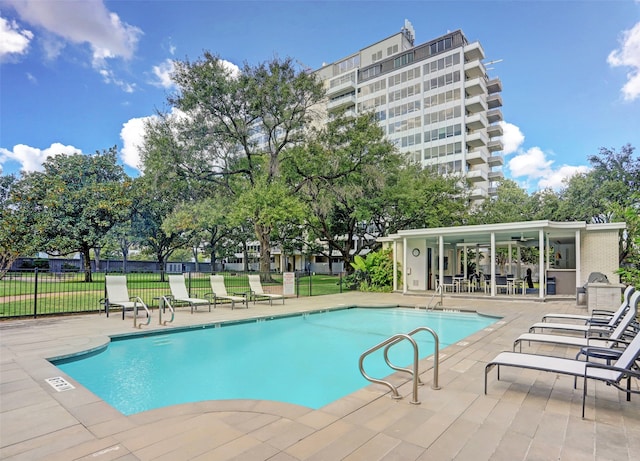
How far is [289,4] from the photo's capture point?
1827 cm

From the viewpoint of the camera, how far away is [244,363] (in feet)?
23.0

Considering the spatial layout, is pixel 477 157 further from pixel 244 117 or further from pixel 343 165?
pixel 244 117

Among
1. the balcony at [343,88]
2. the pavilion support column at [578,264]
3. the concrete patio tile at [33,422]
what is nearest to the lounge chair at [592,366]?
the concrete patio tile at [33,422]

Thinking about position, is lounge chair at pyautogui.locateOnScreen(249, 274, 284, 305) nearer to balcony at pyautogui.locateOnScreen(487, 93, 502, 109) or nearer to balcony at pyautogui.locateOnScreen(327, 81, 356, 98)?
balcony at pyautogui.locateOnScreen(327, 81, 356, 98)

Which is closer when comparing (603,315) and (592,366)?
(592,366)

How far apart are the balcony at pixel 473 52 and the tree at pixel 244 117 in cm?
3175

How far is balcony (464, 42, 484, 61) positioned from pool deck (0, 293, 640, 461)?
47896mm

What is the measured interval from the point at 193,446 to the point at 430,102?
161ft

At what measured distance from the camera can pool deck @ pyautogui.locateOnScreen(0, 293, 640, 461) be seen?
2.77 metres

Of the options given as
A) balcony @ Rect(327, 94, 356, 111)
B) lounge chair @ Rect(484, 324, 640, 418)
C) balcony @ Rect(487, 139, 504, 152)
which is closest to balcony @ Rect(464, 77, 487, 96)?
balcony @ Rect(487, 139, 504, 152)

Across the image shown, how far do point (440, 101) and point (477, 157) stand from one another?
28.3 ft

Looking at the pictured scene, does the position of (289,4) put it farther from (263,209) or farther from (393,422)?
(393,422)

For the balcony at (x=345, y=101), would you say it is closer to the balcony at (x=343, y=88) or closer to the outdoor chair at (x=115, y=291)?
the balcony at (x=343, y=88)

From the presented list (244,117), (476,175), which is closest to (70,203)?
(244,117)
